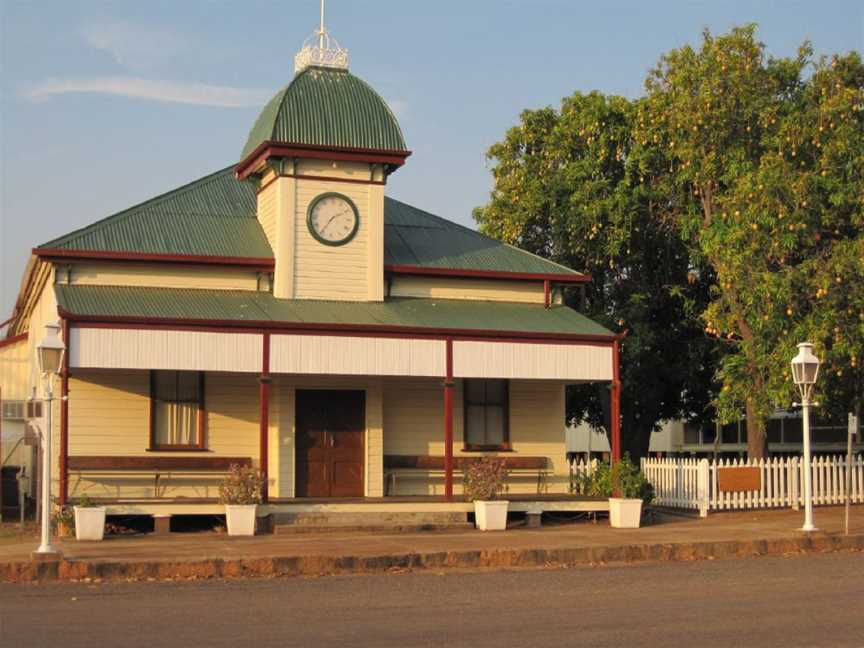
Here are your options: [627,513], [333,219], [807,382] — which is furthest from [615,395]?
[333,219]

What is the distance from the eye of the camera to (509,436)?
2547cm

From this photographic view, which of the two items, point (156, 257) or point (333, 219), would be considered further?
point (333, 219)

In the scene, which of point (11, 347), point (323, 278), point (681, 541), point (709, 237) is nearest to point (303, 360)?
point (323, 278)

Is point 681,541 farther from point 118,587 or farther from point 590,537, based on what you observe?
point 118,587

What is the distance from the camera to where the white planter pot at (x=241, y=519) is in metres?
20.8

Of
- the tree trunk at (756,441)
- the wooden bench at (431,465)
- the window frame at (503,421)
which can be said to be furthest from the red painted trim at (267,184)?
the tree trunk at (756,441)

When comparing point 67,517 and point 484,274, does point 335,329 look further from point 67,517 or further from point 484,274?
point 67,517

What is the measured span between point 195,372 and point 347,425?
2966 mm

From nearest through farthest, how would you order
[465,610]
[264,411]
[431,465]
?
1. [465,610]
2. [264,411]
3. [431,465]

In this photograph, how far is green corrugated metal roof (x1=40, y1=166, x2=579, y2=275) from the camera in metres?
23.8

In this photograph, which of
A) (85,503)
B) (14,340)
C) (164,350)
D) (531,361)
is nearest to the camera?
(85,503)

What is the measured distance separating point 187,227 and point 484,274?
5762 mm

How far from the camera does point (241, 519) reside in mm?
20828

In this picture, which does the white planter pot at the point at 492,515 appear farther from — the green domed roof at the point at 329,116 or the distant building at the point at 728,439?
the distant building at the point at 728,439
